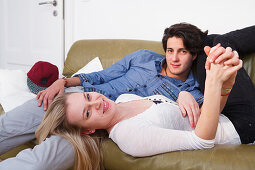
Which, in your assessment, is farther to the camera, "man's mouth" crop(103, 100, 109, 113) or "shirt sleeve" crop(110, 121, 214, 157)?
"man's mouth" crop(103, 100, 109, 113)

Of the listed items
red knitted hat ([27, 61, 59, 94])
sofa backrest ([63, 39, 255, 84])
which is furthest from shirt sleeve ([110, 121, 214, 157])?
sofa backrest ([63, 39, 255, 84])

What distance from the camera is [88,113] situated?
107 centimetres

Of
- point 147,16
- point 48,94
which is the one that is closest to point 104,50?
point 147,16

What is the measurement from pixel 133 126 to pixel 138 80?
0.73 meters

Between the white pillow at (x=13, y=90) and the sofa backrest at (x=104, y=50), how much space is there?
52 cm

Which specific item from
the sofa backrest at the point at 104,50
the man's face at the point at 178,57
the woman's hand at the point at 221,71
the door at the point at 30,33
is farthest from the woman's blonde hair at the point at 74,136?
the door at the point at 30,33

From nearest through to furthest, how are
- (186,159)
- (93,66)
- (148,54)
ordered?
(186,159), (148,54), (93,66)

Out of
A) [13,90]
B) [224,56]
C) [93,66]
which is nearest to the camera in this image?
[224,56]

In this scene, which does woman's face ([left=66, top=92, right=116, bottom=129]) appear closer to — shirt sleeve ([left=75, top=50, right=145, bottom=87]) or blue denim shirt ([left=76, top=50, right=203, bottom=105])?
blue denim shirt ([left=76, top=50, right=203, bottom=105])

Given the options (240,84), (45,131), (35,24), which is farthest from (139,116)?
(35,24)

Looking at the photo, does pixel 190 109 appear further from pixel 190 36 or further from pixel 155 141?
pixel 190 36

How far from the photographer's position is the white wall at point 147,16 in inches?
72.4

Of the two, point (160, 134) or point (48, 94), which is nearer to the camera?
point (160, 134)

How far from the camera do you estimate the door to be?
3.08m
